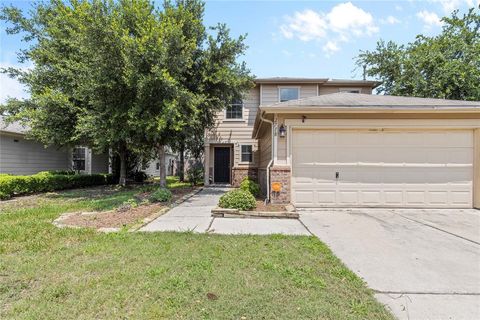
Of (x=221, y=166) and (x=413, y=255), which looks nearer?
(x=413, y=255)

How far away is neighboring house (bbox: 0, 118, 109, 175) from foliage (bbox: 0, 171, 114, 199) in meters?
1.91

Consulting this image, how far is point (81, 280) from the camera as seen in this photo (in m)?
3.15

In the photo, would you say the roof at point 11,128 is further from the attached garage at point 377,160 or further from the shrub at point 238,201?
the attached garage at point 377,160

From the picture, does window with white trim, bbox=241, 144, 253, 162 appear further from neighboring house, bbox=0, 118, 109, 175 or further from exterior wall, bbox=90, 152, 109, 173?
exterior wall, bbox=90, 152, 109, 173

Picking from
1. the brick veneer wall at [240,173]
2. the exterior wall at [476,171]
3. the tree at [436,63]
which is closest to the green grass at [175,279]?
the exterior wall at [476,171]

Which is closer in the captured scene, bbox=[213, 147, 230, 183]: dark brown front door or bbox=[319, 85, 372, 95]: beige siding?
bbox=[319, 85, 372, 95]: beige siding

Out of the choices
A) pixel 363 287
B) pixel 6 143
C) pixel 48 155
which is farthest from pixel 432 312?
pixel 48 155

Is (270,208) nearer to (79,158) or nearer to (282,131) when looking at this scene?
(282,131)

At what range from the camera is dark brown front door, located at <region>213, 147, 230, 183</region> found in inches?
616

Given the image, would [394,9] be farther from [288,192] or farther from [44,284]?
[44,284]

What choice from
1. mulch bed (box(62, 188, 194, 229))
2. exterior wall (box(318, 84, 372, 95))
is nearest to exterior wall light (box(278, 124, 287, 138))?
mulch bed (box(62, 188, 194, 229))

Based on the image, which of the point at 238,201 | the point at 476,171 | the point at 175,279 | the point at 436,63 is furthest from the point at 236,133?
the point at 436,63

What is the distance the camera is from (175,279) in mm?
3127

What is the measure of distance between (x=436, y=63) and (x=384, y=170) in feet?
44.8
